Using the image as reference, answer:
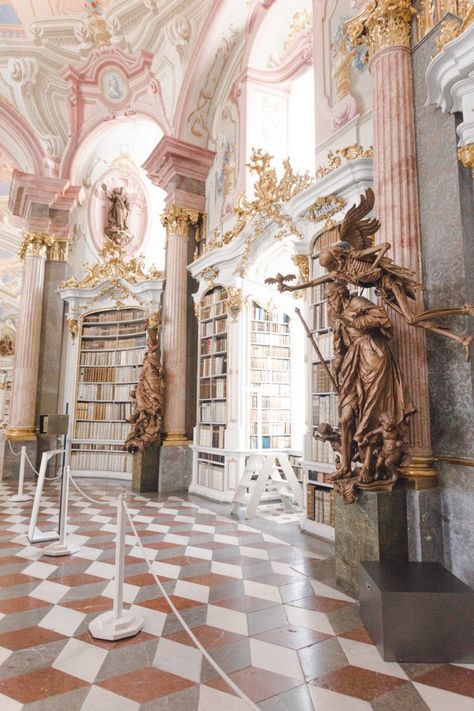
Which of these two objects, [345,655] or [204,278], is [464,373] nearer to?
[345,655]

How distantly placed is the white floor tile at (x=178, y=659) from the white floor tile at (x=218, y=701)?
11cm

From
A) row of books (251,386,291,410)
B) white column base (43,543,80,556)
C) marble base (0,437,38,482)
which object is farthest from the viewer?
marble base (0,437,38,482)

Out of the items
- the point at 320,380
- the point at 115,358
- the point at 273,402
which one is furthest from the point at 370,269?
the point at 115,358

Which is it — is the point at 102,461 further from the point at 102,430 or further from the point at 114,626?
the point at 114,626

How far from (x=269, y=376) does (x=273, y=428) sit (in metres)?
0.82

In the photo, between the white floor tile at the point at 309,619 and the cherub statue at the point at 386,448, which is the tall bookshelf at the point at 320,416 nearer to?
the cherub statue at the point at 386,448

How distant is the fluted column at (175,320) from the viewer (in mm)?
7840

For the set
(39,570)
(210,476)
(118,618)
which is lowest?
(39,570)

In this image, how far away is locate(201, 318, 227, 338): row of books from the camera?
740 cm

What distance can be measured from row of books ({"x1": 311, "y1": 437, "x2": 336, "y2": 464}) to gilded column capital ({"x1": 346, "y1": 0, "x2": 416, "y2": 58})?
12.4 feet

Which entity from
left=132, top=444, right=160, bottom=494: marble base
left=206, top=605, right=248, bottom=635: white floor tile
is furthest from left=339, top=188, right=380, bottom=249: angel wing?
left=132, top=444, right=160, bottom=494: marble base

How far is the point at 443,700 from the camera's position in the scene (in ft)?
6.60

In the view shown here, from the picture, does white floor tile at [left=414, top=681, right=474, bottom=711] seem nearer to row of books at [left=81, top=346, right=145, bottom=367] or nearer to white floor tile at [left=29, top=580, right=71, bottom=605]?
white floor tile at [left=29, top=580, right=71, bottom=605]

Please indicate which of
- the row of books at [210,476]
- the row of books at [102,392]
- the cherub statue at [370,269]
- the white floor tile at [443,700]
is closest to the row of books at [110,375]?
the row of books at [102,392]
